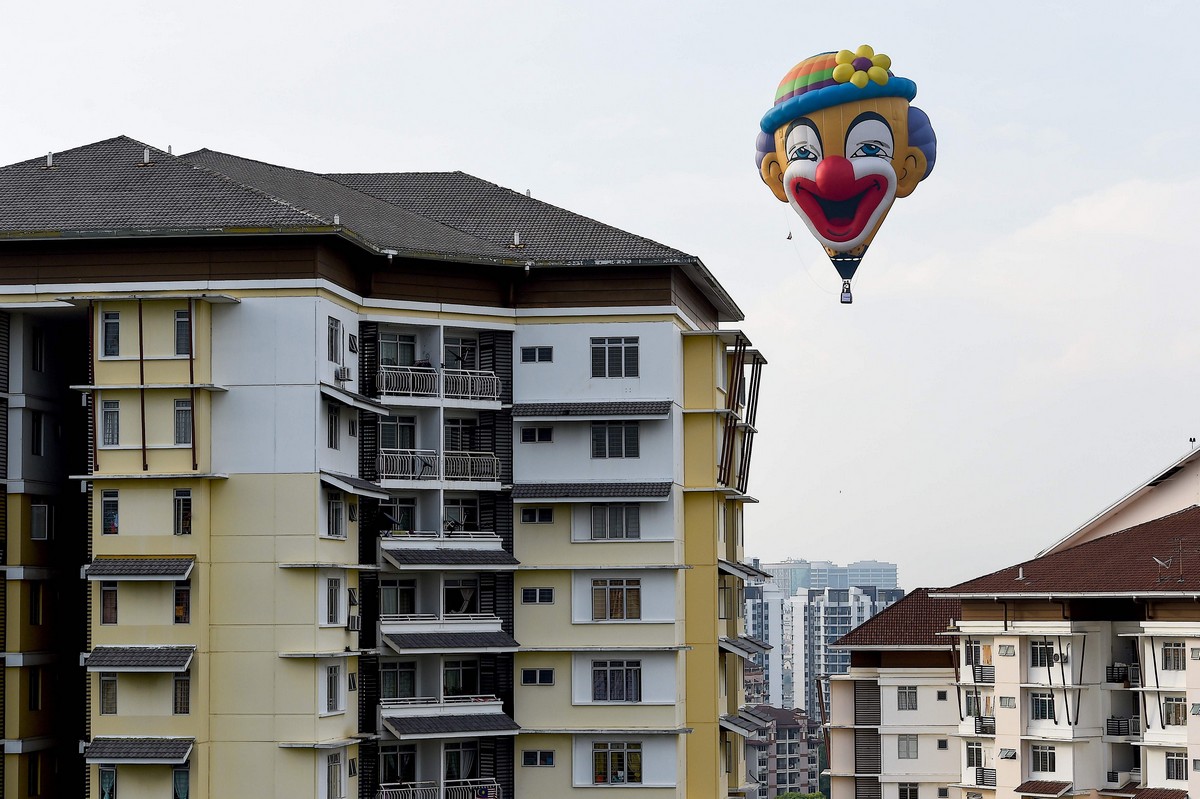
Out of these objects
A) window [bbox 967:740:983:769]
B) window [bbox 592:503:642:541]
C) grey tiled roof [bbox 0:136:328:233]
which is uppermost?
grey tiled roof [bbox 0:136:328:233]

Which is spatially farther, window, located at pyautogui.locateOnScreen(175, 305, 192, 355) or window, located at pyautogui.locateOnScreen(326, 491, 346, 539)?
window, located at pyautogui.locateOnScreen(326, 491, 346, 539)

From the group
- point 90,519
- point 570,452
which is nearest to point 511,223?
point 570,452

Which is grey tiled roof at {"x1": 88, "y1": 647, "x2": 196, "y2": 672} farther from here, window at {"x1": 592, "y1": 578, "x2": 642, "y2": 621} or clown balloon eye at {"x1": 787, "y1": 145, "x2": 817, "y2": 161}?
clown balloon eye at {"x1": 787, "y1": 145, "x2": 817, "y2": 161}

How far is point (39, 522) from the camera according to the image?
49812 mm

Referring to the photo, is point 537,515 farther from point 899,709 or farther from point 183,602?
point 899,709

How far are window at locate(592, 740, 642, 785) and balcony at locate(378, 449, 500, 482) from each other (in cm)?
779

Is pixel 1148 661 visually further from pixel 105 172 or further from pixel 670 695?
pixel 105 172

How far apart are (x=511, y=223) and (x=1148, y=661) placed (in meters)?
31.5

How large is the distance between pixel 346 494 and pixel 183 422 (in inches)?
182

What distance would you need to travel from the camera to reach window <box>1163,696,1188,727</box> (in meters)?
71.4

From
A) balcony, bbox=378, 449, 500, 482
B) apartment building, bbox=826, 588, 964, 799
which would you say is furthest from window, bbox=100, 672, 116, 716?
apartment building, bbox=826, 588, 964, 799

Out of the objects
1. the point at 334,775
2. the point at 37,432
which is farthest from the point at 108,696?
the point at 37,432

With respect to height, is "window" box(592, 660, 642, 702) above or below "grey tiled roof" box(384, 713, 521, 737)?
above

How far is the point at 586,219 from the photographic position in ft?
185
